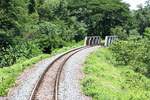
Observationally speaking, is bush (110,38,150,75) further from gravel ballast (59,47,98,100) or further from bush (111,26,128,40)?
bush (111,26,128,40)

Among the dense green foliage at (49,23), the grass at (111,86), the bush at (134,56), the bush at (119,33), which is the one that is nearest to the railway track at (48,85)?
the grass at (111,86)

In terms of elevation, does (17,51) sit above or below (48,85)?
below

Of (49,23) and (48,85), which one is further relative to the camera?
(49,23)

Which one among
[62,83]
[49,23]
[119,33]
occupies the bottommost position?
[119,33]

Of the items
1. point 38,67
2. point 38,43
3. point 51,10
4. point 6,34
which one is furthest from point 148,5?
point 38,67

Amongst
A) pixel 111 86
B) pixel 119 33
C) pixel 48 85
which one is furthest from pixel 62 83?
pixel 119 33

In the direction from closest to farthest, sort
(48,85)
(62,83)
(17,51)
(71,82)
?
(48,85) → (62,83) → (71,82) → (17,51)

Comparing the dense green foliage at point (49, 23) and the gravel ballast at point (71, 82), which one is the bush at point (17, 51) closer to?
the dense green foliage at point (49, 23)

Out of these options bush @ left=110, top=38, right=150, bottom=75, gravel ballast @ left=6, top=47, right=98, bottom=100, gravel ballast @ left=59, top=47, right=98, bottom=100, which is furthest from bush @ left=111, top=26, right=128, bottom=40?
gravel ballast @ left=6, top=47, right=98, bottom=100

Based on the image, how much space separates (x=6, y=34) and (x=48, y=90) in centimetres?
2716

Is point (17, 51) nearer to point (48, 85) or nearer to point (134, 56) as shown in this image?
point (134, 56)

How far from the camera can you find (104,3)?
8812 cm

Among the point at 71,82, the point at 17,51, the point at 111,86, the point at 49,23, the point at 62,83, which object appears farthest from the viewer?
the point at 49,23

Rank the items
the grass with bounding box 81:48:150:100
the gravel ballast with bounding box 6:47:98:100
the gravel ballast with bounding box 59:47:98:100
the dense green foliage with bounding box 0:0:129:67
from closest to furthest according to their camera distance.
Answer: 1. the gravel ballast with bounding box 6:47:98:100
2. the gravel ballast with bounding box 59:47:98:100
3. the grass with bounding box 81:48:150:100
4. the dense green foliage with bounding box 0:0:129:67
